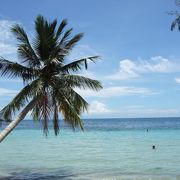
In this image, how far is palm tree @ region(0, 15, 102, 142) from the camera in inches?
605

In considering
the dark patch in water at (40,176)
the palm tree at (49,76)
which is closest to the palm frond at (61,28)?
the palm tree at (49,76)

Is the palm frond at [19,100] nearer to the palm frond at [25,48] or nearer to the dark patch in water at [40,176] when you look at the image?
the palm frond at [25,48]

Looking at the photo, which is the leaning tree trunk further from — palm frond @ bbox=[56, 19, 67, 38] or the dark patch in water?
the dark patch in water

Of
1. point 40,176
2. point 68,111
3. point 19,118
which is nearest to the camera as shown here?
point 19,118

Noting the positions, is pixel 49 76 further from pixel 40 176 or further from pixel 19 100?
pixel 40 176

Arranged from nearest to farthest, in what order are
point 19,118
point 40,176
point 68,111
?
point 19,118 < point 68,111 < point 40,176

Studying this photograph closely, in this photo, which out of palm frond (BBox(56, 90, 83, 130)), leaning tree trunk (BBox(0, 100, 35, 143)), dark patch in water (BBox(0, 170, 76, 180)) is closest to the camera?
leaning tree trunk (BBox(0, 100, 35, 143))

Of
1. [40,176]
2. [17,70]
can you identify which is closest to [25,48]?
[17,70]

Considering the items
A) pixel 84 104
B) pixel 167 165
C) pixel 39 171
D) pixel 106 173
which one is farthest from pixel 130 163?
pixel 84 104

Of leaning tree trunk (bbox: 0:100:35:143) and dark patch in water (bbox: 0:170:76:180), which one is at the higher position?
leaning tree trunk (bbox: 0:100:35:143)

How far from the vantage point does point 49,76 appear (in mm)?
15531

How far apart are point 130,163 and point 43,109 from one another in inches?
403

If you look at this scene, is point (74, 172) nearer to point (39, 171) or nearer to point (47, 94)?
point (39, 171)

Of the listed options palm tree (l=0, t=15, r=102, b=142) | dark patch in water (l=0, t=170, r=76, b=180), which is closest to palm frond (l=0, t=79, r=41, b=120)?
palm tree (l=0, t=15, r=102, b=142)
